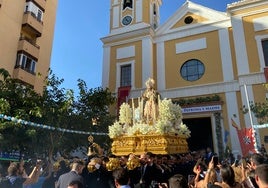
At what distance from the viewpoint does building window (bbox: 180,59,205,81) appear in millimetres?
19250

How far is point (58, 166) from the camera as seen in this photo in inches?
257

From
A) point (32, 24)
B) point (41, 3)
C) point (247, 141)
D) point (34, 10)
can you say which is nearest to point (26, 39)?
point (32, 24)

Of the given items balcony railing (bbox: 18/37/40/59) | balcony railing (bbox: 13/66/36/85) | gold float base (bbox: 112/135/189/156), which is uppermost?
balcony railing (bbox: 18/37/40/59)

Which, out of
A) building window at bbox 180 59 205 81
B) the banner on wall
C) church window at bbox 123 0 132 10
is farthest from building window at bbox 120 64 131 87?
the banner on wall

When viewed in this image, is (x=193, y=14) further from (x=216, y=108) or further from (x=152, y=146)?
(x=152, y=146)

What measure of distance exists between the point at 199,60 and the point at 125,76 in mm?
5978

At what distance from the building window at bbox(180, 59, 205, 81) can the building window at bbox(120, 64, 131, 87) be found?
427 cm

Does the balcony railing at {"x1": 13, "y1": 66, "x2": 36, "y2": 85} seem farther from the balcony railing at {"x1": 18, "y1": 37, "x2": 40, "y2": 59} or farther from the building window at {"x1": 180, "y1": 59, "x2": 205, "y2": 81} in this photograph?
the building window at {"x1": 180, "y1": 59, "x2": 205, "y2": 81}

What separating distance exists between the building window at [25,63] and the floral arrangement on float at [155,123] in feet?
44.3

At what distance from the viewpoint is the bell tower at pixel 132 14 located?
22469 mm

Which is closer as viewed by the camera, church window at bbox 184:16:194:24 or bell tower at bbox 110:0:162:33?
church window at bbox 184:16:194:24

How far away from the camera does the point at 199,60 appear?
63.7 ft

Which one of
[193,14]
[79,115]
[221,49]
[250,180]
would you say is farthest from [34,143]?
[193,14]

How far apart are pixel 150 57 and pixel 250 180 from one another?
691 inches
